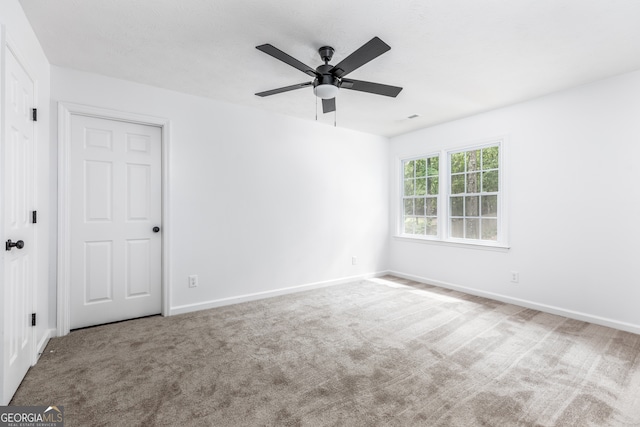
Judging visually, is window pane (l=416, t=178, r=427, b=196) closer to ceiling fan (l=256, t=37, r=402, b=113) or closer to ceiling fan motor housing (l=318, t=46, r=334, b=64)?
ceiling fan (l=256, t=37, r=402, b=113)

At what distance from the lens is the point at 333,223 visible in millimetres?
4793

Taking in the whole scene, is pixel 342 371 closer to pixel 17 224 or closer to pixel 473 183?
pixel 17 224

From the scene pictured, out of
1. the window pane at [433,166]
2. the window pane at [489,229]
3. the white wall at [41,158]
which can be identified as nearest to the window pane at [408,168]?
the window pane at [433,166]

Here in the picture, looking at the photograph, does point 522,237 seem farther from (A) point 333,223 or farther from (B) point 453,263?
(A) point 333,223

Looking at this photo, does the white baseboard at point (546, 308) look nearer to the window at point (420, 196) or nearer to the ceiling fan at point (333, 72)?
the window at point (420, 196)

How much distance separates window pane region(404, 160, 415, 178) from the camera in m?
5.28

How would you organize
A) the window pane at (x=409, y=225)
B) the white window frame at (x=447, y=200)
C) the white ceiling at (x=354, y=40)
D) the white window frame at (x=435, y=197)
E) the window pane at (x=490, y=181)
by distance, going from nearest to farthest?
→ the white ceiling at (x=354, y=40) → the white window frame at (x=447, y=200) → the window pane at (x=490, y=181) → the white window frame at (x=435, y=197) → the window pane at (x=409, y=225)

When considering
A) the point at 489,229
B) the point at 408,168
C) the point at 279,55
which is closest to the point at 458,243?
the point at 489,229

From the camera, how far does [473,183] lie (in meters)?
4.35

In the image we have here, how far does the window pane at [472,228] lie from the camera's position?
4312mm

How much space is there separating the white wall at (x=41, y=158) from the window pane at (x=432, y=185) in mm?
4846

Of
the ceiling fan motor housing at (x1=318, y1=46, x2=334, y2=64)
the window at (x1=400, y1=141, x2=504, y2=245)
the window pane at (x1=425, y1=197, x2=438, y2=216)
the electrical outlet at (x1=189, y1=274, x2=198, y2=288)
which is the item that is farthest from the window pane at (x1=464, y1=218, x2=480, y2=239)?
the electrical outlet at (x1=189, y1=274, x2=198, y2=288)

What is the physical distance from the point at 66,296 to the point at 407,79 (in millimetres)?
4022

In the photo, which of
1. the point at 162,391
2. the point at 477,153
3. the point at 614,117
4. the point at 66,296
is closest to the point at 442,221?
the point at 477,153
